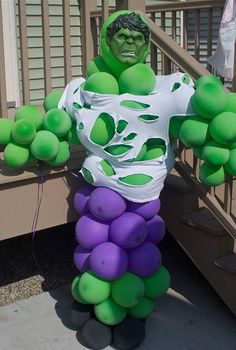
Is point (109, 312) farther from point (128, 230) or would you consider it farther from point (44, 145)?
point (44, 145)

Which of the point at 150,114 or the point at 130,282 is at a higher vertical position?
the point at 150,114

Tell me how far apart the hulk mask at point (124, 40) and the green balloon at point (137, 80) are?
2.6 inches

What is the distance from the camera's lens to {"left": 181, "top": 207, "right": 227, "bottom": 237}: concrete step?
329cm

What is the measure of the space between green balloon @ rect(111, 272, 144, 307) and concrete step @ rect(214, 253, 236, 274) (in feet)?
1.90

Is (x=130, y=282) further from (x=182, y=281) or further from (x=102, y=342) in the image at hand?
(x=182, y=281)

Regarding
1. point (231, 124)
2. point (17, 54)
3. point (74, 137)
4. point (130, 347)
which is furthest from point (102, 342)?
point (17, 54)

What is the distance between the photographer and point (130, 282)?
2.93 metres

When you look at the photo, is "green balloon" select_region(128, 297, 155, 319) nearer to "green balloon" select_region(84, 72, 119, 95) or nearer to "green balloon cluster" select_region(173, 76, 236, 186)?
"green balloon cluster" select_region(173, 76, 236, 186)

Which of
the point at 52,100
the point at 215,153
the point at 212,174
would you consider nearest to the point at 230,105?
the point at 215,153

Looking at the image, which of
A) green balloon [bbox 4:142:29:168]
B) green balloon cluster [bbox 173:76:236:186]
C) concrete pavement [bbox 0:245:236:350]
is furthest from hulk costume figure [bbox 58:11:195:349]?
green balloon [bbox 4:142:29:168]

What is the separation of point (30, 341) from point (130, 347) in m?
0.61

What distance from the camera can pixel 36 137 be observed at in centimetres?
299

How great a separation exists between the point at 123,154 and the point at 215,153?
0.50 m

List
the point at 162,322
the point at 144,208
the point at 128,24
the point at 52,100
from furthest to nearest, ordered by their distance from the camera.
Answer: the point at 162,322 → the point at 52,100 → the point at 144,208 → the point at 128,24
